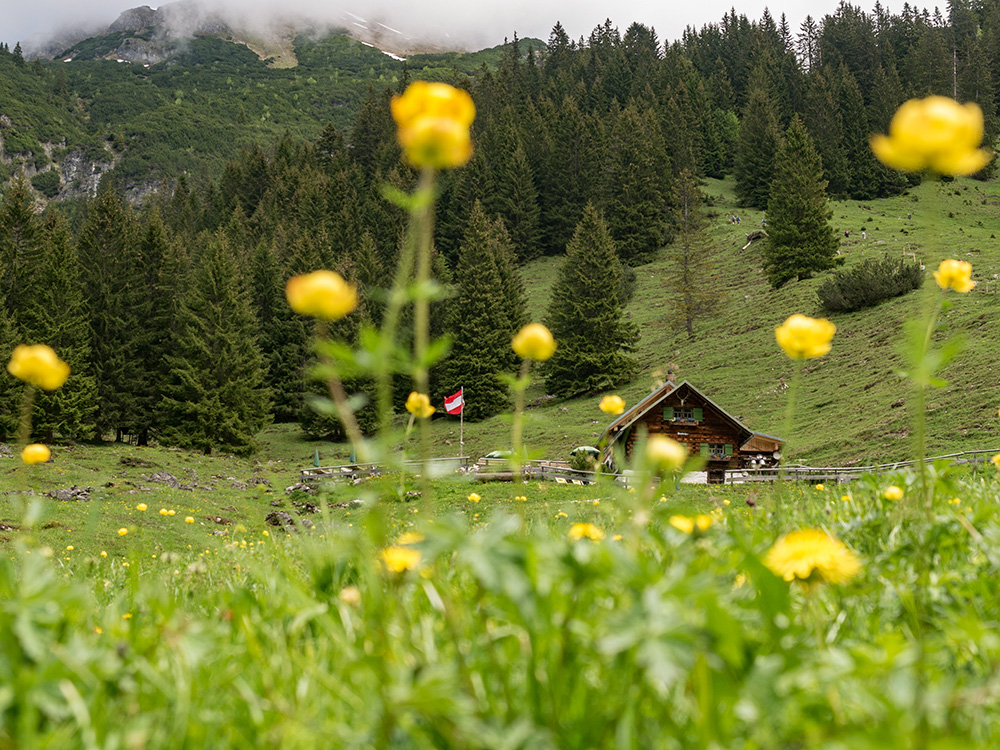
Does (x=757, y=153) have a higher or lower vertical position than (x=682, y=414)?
higher

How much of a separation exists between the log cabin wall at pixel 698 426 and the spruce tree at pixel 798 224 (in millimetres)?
23077

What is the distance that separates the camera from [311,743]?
1.03 metres

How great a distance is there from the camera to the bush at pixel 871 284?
34750 millimetres

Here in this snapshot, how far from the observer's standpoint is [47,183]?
17612 cm

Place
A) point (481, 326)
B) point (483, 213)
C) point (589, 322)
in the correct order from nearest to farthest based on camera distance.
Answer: point (589, 322) → point (481, 326) → point (483, 213)

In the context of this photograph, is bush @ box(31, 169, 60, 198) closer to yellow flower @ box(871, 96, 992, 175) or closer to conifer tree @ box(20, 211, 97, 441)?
conifer tree @ box(20, 211, 97, 441)

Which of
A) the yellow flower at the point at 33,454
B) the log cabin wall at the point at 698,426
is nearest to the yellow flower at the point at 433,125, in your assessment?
the yellow flower at the point at 33,454

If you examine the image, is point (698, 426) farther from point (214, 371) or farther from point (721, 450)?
point (214, 371)

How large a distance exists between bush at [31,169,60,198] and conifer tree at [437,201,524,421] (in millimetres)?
175127

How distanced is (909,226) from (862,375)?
34.8 meters

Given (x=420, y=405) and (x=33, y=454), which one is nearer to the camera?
(x=420, y=405)

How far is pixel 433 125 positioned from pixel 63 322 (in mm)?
38784

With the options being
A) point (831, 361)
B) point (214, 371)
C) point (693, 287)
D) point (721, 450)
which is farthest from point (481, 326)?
point (721, 450)

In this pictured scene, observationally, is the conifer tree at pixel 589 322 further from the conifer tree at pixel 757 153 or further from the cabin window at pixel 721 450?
the conifer tree at pixel 757 153
